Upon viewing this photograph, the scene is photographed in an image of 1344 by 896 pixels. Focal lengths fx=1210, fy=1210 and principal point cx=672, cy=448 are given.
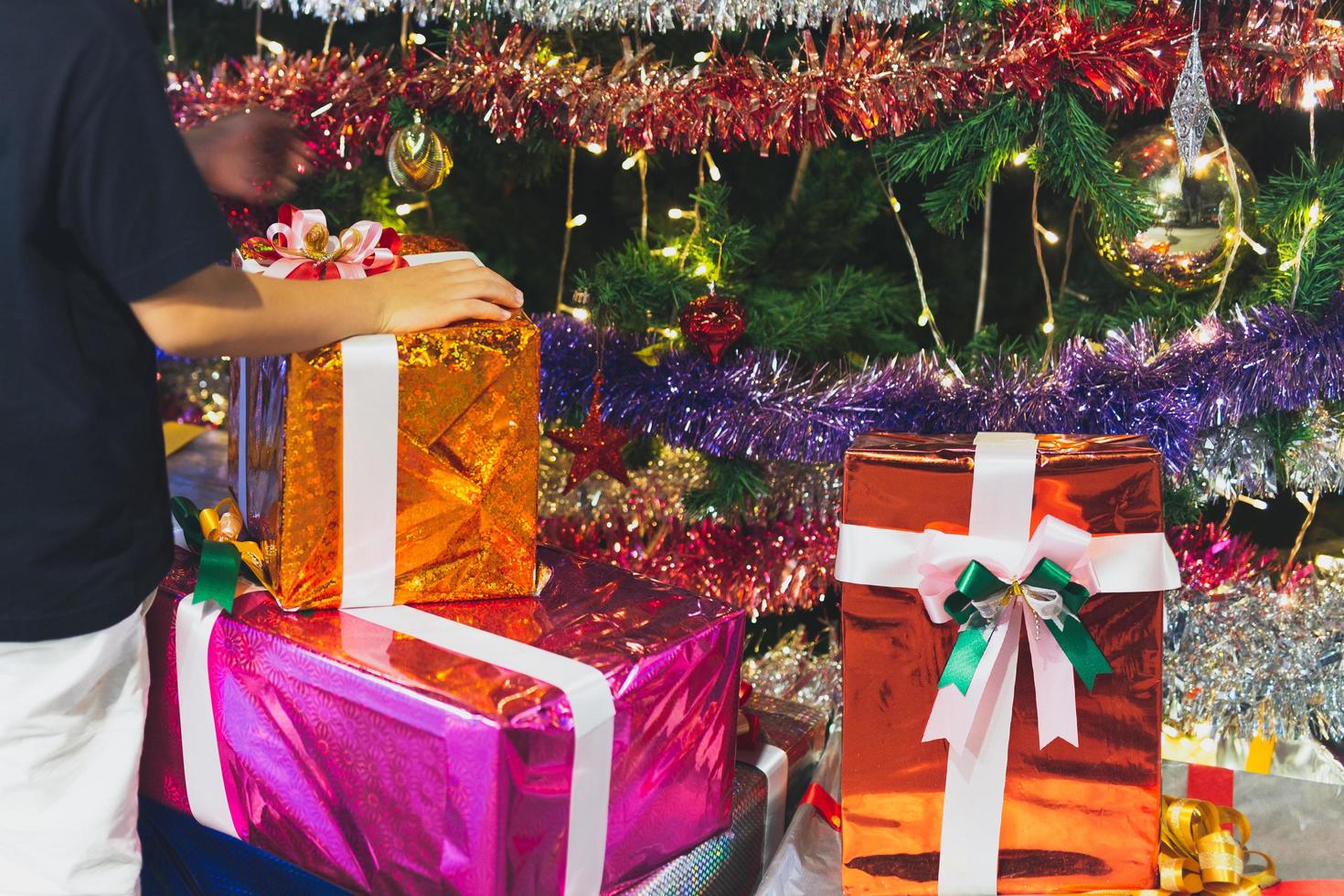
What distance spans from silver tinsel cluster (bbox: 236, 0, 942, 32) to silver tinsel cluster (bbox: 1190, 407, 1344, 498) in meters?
0.54

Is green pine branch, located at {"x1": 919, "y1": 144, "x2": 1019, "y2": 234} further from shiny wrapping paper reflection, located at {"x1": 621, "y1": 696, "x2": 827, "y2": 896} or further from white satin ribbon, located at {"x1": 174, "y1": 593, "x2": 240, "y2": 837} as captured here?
white satin ribbon, located at {"x1": 174, "y1": 593, "x2": 240, "y2": 837}

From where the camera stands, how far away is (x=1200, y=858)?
104 cm

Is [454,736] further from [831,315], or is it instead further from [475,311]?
[831,315]

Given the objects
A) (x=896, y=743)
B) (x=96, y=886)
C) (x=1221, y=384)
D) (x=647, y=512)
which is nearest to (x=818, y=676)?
(x=647, y=512)

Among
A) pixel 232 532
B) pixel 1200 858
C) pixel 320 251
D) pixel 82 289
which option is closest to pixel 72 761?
pixel 232 532

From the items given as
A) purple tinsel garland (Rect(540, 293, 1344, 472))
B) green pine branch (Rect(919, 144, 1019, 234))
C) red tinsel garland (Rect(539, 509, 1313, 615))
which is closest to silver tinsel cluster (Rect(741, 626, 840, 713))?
red tinsel garland (Rect(539, 509, 1313, 615))

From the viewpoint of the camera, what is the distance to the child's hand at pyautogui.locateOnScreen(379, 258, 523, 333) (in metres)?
0.93

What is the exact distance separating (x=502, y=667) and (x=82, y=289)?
1.26 feet

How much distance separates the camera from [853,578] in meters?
0.95

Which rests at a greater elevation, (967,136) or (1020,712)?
(967,136)

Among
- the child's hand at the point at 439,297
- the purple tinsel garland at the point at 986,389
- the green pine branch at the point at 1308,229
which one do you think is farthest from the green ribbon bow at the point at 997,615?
the green pine branch at the point at 1308,229

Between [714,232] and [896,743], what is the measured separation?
638 millimetres

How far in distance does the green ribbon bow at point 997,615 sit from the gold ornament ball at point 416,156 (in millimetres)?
722

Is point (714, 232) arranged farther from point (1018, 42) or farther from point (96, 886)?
point (96, 886)
